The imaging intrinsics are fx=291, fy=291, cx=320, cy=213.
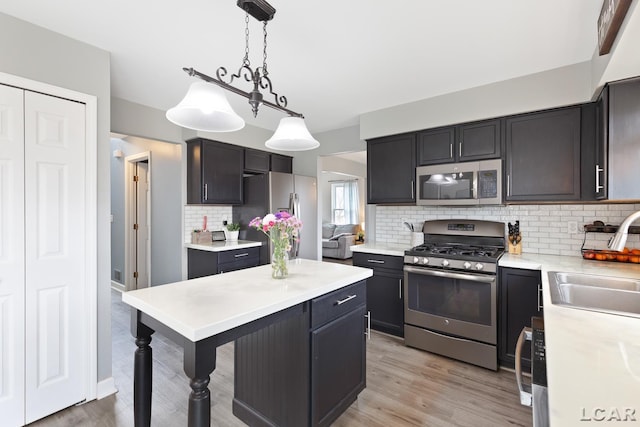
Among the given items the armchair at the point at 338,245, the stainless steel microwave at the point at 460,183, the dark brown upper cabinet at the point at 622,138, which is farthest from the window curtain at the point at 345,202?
the dark brown upper cabinet at the point at 622,138

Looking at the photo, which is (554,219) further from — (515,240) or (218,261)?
(218,261)

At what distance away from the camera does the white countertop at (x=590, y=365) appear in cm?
61

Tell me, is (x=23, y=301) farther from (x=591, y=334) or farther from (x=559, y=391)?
(x=591, y=334)

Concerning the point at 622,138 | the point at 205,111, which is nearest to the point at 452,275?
the point at 622,138

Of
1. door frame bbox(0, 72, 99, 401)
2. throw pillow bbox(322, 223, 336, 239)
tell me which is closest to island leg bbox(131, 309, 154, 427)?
door frame bbox(0, 72, 99, 401)

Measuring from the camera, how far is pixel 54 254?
78.9 inches

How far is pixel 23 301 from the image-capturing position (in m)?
1.88

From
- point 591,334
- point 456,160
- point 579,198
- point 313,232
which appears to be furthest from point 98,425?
point 579,198

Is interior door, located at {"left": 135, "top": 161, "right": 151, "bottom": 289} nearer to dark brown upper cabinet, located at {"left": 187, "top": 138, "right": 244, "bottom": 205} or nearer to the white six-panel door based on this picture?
dark brown upper cabinet, located at {"left": 187, "top": 138, "right": 244, "bottom": 205}

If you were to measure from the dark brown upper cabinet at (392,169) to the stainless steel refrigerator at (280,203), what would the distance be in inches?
43.7

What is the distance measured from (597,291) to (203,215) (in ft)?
13.2

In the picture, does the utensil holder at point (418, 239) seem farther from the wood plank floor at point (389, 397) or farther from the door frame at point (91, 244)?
the door frame at point (91, 244)

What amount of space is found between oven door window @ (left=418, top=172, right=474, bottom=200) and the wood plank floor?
1574 mm

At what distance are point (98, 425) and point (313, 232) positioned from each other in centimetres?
309
